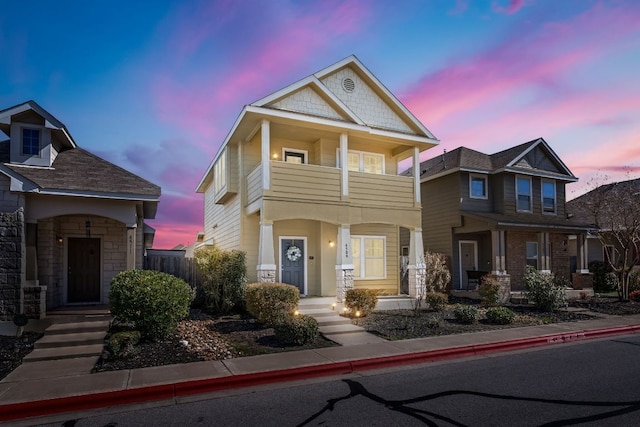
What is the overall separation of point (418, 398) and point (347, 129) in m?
10.1

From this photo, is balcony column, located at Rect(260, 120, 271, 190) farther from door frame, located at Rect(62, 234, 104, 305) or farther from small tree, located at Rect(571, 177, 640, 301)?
small tree, located at Rect(571, 177, 640, 301)

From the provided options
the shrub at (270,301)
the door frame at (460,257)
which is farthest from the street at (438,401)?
the door frame at (460,257)

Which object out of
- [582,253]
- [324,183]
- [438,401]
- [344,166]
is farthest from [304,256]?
[582,253]

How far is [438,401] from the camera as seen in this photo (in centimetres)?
611

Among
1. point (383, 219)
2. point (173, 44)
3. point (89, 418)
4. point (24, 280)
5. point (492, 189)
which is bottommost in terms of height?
point (89, 418)

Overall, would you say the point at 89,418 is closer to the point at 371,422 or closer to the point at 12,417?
the point at 12,417

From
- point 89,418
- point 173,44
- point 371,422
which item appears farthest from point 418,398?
point 173,44

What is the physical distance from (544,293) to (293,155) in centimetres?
1015

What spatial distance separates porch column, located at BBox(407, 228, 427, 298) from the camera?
624 inches

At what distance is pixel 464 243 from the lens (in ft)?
72.7

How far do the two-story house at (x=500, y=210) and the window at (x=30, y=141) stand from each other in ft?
54.8

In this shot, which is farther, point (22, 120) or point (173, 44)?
point (173, 44)

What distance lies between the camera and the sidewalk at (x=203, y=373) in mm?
6145

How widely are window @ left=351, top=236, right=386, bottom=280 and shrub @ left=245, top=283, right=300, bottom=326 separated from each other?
17.0ft
